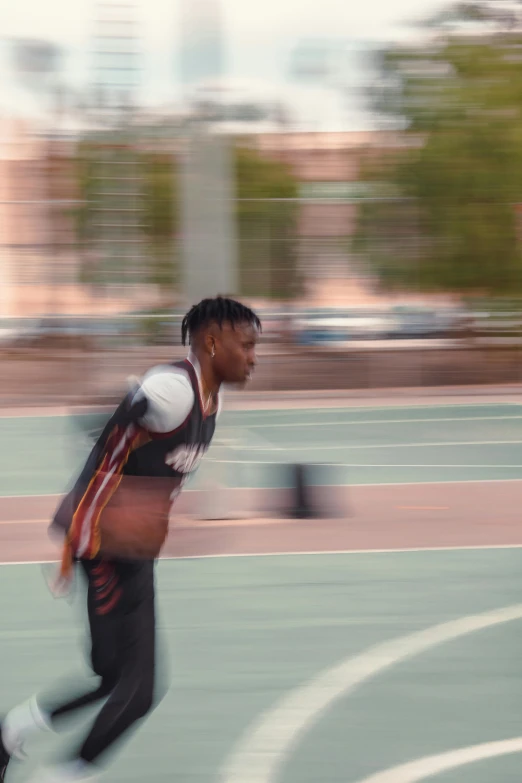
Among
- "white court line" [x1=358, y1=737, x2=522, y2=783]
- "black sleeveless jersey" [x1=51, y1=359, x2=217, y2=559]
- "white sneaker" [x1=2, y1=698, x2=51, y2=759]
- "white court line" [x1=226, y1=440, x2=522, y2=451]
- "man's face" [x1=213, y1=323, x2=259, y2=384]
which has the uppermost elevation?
"man's face" [x1=213, y1=323, x2=259, y2=384]

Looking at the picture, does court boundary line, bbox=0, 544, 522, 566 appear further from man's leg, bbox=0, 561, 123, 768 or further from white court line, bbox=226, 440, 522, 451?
white court line, bbox=226, 440, 522, 451

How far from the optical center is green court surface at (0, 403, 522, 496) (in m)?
11.1

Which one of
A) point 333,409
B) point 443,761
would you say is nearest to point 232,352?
point 443,761

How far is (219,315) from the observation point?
3.55 metres

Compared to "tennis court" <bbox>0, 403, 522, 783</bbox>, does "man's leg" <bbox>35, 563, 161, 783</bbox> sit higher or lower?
higher

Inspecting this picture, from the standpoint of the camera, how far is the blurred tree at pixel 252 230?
20.3m

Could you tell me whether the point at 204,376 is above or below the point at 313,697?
above

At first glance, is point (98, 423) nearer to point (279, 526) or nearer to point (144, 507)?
point (144, 507)

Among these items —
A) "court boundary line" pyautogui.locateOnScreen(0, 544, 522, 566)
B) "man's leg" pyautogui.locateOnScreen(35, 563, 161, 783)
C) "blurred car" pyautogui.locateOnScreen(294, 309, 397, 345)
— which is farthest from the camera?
"blurred car" pyautogui.locateOnScreen(294, 309, 397, 345)

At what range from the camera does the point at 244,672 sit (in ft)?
17.7

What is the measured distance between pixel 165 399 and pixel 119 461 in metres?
0.22

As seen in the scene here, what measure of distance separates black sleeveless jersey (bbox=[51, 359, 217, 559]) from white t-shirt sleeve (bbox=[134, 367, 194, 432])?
0.9 inches

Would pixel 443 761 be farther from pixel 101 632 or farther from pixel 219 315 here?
pixel 219 315

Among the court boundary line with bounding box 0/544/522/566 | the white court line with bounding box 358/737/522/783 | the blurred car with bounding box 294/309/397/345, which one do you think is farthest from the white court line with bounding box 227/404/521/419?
the white court line with bounding box 358/737/522/783
